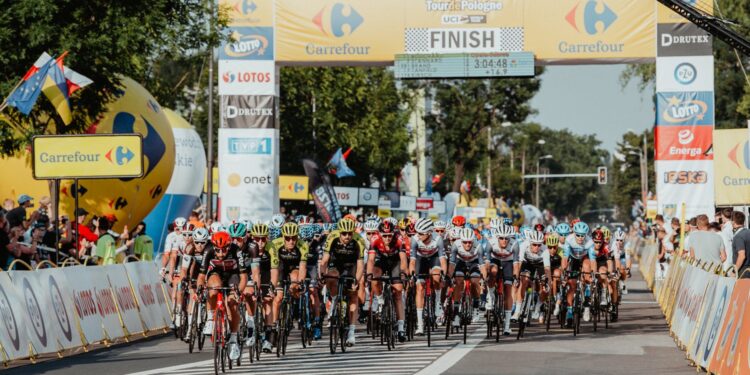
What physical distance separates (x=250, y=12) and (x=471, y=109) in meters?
47.0

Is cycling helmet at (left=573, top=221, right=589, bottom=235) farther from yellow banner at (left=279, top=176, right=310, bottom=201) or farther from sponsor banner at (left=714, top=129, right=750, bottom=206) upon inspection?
→ yellow banner at (left=279, top=176, right=310, bottom=201)

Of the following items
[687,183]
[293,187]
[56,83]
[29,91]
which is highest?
[56,83]

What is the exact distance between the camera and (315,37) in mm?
33406

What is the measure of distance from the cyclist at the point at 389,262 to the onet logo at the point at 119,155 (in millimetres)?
4748

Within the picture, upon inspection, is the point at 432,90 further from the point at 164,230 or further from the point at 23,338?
the point at 23,338

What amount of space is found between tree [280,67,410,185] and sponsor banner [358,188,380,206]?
328 inches

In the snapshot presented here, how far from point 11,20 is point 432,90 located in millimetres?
56860

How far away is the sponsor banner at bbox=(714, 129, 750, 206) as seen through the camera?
1111 inches

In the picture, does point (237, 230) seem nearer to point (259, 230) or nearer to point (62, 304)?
point (259, 230)

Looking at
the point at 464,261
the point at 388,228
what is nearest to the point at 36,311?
the point at 388,228

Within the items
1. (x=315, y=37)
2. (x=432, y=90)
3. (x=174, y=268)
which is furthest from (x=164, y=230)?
(x=432, y=90)

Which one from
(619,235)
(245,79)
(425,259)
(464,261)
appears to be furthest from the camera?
(245,79)

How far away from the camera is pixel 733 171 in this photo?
28.3 m

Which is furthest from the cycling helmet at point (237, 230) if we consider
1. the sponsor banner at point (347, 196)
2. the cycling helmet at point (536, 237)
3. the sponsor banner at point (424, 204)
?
the sponsor banner at point (424, 204)
